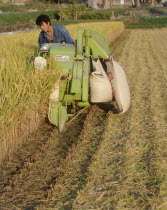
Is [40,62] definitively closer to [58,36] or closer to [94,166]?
[58,36]

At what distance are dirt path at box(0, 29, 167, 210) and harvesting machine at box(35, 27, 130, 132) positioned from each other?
309 mm

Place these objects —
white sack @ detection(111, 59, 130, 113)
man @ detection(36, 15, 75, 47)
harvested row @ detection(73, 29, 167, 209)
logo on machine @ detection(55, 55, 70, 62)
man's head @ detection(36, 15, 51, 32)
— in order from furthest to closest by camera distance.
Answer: man @ detection(36, 15, 75, 47)
man's head @ detection(36, 15, 51, 32)
white sack @ detection(111, 59, 130, 113)
logo on machine @ detection(55, 55, 70, 62)
harvested row @ detection(73, 29, 167, 209)

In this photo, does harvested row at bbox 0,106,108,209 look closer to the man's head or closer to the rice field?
the rice field

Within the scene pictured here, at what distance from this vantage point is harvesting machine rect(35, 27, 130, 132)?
4.31 meters

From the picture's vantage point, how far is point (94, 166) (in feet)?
11.5

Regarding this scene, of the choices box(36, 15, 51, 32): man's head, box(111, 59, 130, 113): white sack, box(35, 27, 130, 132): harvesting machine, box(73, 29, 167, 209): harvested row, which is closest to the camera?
box(73, 29, 167, 209): harvested row

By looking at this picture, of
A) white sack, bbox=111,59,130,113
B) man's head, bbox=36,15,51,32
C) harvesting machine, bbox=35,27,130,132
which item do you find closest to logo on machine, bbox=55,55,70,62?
harvesting machine, bbox=35,27,130,132

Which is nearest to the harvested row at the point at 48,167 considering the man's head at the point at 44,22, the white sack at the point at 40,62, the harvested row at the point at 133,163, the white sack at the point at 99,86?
the harvested row at the point at 133,163

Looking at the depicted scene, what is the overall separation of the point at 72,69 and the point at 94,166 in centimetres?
142

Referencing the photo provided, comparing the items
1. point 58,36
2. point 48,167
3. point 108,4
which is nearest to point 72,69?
point 58,36

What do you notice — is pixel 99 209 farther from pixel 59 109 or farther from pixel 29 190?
pixel 59 109

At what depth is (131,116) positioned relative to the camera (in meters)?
5.08

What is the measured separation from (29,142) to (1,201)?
1.30m

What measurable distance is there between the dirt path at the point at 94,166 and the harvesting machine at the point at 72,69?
1.02 feet
